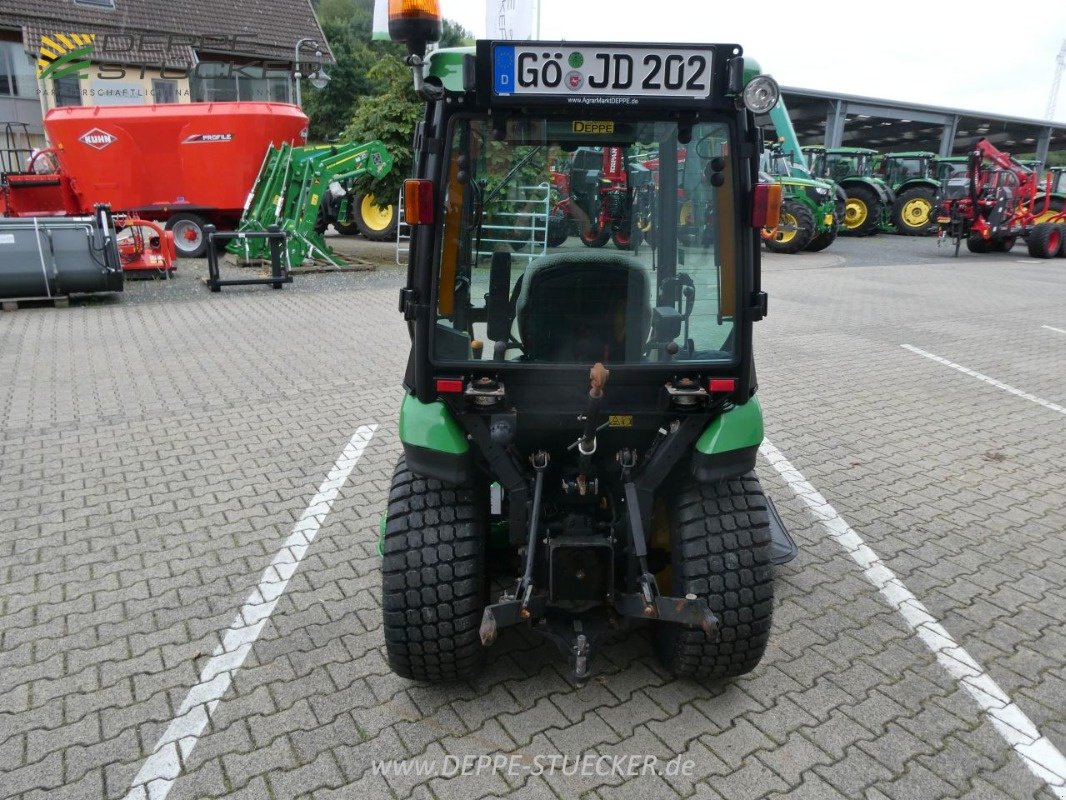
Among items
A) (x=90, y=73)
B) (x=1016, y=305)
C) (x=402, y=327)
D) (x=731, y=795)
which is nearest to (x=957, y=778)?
(x=731, y=795)

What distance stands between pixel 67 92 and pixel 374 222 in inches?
538

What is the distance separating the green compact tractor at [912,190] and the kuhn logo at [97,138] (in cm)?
2017

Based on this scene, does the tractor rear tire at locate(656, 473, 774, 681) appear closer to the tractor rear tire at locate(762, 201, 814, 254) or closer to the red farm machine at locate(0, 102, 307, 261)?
the red farm machine at locate(0, 102, 307, 261)

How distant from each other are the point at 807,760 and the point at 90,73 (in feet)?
90.0

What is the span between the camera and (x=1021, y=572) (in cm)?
398

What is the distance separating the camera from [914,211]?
75.2 feet

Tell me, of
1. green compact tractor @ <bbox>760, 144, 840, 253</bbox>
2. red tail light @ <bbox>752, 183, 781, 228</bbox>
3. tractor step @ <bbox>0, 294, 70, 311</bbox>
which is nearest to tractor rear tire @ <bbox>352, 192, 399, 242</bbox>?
green compact tractor @ <bbox>760, 144, 840, 253</bbox>

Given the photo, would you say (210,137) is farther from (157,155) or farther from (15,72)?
(15,72)

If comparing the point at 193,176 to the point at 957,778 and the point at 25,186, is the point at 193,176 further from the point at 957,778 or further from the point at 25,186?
the point at 957,778

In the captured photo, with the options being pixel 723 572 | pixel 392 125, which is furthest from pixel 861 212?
pixel 723 572

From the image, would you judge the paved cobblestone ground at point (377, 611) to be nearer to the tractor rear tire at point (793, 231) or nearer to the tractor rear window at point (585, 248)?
the tractor rear window at point (585, 248)

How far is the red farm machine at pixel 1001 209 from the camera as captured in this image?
1734cm

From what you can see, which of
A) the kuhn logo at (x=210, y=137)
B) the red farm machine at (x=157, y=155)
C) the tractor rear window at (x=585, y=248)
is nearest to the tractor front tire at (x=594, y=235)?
the tractor rear window at (x=585, y=248)

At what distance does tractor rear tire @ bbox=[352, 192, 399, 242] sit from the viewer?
1878 cm
